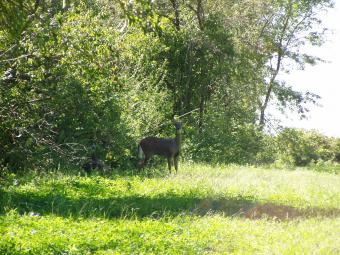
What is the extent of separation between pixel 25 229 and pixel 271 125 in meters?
32.3

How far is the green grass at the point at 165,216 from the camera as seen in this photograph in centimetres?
875

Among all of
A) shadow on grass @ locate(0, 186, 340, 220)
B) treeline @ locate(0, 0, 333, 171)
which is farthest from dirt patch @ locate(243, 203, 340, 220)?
treeline @ locate(0, 0, 333, 171)

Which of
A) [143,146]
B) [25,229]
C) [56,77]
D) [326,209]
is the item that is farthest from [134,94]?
[25,229]

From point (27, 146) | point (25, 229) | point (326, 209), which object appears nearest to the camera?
point (25, 229)

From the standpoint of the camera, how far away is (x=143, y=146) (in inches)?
735

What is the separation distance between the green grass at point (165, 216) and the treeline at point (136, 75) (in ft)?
6.63

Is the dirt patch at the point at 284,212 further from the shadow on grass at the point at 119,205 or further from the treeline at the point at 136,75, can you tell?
the treeline at the point at 136,75

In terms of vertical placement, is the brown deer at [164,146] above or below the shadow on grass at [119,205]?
above

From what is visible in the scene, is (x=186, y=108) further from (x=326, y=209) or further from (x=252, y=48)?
(x=326, y=209)

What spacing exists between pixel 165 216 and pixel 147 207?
3.32ft


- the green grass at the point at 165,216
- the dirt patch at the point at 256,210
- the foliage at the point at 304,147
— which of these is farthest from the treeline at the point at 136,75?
the dirt patch at the point at 256,210

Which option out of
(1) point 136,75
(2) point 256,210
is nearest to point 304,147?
(1) point 136,75

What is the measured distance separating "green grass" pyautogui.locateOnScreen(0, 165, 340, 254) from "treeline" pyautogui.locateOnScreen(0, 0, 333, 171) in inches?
79.6

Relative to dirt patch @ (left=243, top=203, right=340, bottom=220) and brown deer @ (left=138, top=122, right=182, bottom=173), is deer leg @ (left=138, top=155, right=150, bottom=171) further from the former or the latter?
dirt patch @ (left=243, top=203, right=340, bottom=220)
